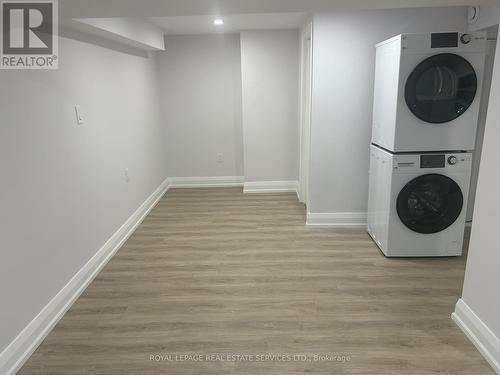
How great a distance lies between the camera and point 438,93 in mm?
2863

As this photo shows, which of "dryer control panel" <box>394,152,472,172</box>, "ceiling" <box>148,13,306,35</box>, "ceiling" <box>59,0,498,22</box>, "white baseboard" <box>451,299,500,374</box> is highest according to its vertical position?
"ceiling" <box>148,13,306,35</box>

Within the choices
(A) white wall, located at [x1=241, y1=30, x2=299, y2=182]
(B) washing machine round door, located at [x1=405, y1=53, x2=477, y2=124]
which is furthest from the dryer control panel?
(A) white wall, located at [x1=241, y1=30, x2=299, y2=182]

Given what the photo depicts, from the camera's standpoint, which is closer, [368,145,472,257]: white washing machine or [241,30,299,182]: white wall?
[368,145,472,257]: white washing machine

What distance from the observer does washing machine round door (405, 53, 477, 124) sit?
9.29 ft

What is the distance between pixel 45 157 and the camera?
2.41 metres

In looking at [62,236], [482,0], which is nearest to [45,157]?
[62,236]

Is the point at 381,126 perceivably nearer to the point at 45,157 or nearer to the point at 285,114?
the point at 285,114

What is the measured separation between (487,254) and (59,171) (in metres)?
2.77

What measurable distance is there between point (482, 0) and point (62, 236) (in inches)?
117

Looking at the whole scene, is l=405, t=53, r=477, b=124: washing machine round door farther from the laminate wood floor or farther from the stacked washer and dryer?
the laminate wood floor

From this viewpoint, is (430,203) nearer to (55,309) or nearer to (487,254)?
(487,254)

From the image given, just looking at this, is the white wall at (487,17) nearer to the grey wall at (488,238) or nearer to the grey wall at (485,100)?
the grey wall at (485,100)

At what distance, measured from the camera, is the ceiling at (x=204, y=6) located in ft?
6.27

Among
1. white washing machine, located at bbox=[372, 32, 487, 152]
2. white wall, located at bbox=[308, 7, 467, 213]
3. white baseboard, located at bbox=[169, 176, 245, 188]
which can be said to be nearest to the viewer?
white washing machine, located at bbox=[372, 32, 487, 152]
